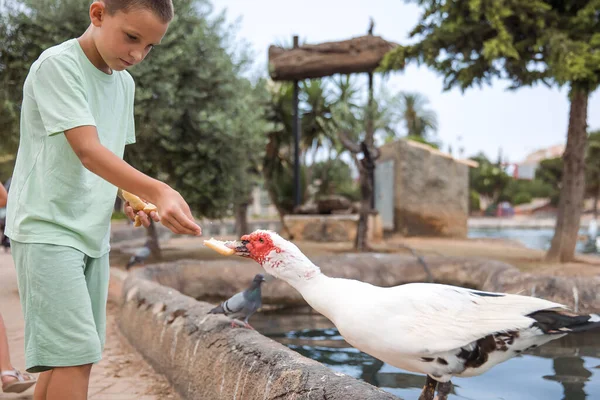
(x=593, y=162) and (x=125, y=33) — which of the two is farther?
(x=593, y=162)

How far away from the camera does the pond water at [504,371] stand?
11.4ft

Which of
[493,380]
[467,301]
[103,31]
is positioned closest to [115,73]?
[103,31]

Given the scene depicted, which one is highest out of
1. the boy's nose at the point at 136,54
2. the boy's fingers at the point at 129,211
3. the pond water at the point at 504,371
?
the boy's nose at the point at 136,54

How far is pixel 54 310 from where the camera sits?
173 cm

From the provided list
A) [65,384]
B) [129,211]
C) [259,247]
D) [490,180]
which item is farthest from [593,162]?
[65,384]

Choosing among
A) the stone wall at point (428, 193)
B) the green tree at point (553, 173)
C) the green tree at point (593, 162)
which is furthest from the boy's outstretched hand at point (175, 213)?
the green tree at point (553, 173)

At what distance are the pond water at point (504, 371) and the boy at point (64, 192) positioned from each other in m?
2.25

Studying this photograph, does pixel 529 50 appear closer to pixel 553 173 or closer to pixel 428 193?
pixel 428 193

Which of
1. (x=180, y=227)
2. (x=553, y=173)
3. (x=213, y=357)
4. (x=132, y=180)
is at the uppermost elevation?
(x=553, y=173)

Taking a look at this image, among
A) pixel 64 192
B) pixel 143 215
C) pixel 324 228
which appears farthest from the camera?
pixel 324 228

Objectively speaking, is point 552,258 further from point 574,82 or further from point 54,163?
point 54,163

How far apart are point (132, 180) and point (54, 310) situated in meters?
0.52

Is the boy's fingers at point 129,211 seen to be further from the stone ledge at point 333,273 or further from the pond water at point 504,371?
the stone ledge at point 333,273

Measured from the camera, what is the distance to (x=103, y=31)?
1.75 metres
